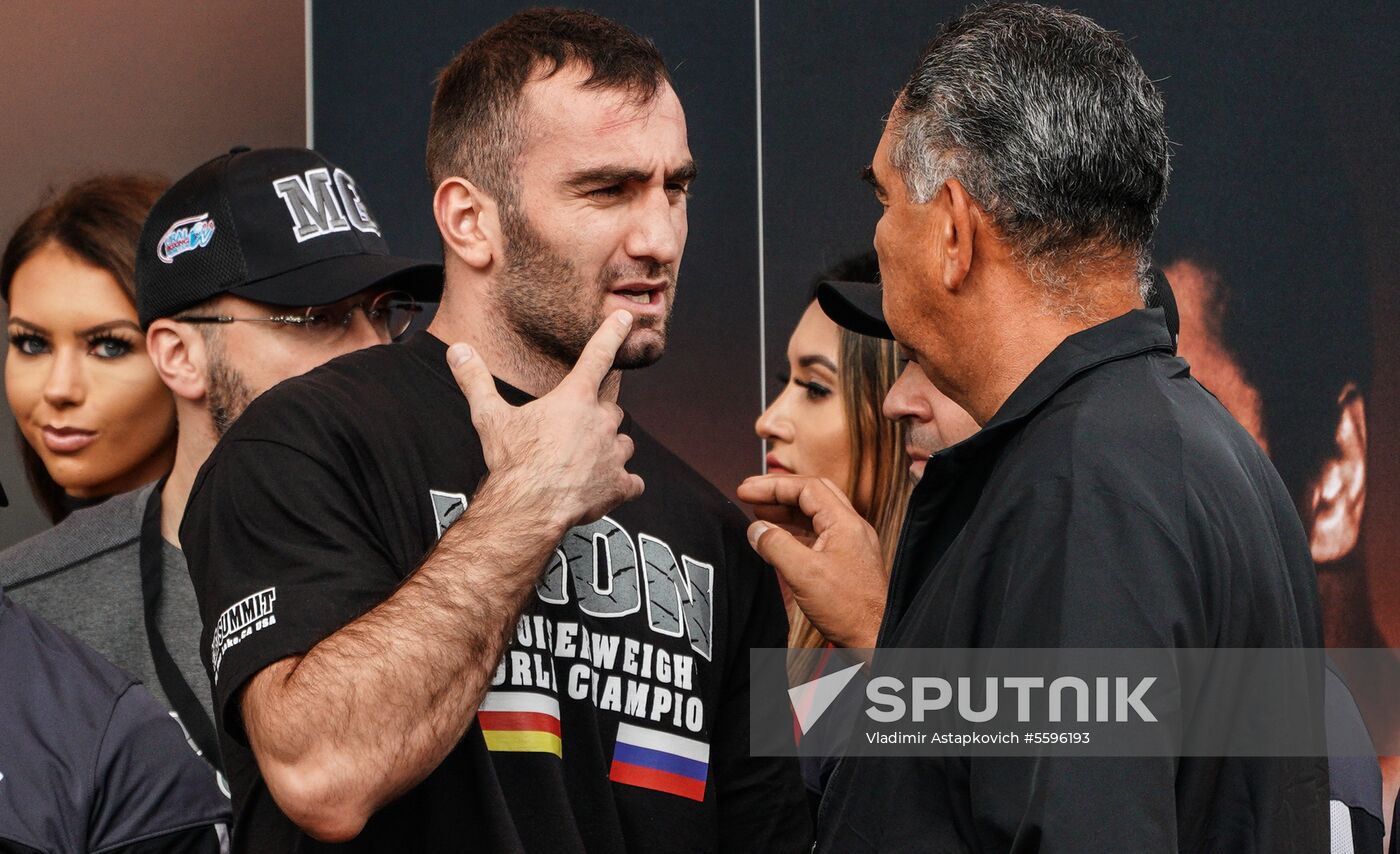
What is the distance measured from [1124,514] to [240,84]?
7.53 feet

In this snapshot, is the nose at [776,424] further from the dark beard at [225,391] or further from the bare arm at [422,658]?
the bare arm at [422,658]

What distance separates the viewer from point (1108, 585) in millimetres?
1097

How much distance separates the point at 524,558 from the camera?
4.52 ft

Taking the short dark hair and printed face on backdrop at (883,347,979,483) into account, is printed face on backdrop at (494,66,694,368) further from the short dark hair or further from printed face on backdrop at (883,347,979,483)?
printed face on backdrop at (883,347,979,483)

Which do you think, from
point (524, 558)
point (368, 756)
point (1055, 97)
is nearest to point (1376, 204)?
point (1055, 97)

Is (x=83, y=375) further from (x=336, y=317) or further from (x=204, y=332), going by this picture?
(x=336, y=317)

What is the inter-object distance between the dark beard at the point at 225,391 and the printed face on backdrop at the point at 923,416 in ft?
3.20

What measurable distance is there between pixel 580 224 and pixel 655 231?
90 mm

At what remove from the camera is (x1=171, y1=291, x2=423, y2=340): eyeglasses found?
2174mm

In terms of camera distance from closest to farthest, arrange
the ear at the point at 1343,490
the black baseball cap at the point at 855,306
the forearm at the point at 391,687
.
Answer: the forearm at the point at 391,687
the black baseball cap at the point at 855,306
the ear at the point at 1343,490

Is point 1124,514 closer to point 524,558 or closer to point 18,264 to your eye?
point 524,558

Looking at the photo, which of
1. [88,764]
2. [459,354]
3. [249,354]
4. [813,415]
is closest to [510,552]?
[459,354]

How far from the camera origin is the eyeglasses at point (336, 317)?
2.17 metres

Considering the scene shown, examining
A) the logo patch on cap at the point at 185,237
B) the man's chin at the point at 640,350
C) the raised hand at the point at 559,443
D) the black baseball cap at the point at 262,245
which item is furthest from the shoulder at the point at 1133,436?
the logo patch on cap at the point at 185,237
